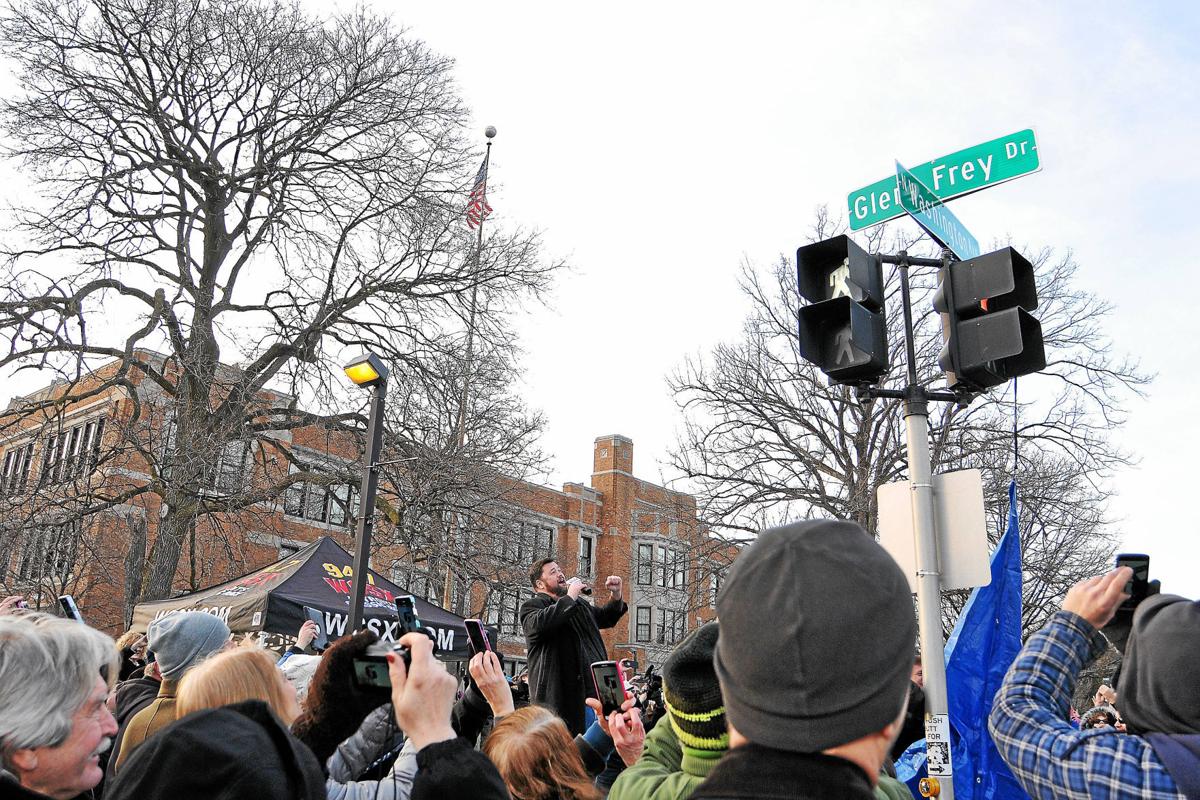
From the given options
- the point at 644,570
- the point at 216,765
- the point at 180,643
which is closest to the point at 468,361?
the point at 180,643

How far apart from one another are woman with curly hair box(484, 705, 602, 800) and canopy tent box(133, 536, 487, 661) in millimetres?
5792

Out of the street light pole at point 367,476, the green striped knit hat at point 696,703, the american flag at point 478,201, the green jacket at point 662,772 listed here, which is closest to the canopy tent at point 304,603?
the street light pole at point 367,476

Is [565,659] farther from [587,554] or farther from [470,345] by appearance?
[587,554]

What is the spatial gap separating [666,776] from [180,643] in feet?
7.42

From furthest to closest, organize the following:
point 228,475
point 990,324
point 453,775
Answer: point 228,475 < point 990,324 < point 453,775

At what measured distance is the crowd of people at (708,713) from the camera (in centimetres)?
130

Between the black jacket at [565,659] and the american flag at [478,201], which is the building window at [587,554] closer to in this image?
the american flag at [478,201]

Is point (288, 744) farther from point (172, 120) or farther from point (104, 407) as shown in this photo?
point (104, 407)

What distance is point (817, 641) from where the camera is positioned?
1296mm

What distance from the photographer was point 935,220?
5.82 metres

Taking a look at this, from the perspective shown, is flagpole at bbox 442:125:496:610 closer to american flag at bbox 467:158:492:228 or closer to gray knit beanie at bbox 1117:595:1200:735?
american flag at bbox 467:158:492:228

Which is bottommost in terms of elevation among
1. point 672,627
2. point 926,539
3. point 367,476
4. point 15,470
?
point 926,539

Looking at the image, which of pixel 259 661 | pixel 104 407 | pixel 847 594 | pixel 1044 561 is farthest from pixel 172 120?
pixel 1044 561

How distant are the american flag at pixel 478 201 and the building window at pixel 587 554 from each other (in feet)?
90.1
